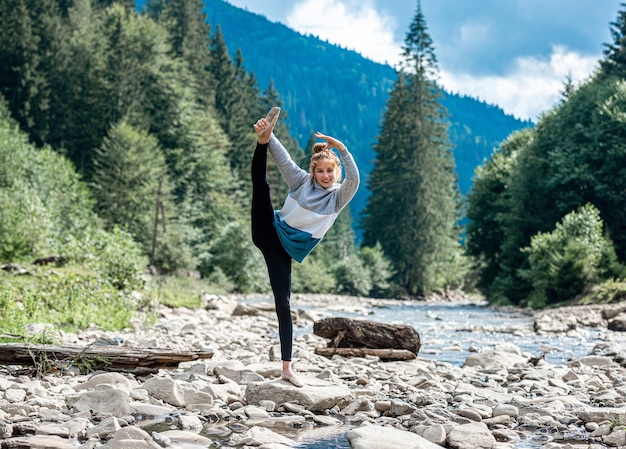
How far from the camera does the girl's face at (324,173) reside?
5.82 metres

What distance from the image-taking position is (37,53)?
139 ft

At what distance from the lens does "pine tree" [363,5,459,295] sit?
169ft

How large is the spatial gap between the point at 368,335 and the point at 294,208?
13.1ft

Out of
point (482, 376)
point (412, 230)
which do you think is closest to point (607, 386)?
point (482, 376)

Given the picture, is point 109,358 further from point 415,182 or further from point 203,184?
point 415,182

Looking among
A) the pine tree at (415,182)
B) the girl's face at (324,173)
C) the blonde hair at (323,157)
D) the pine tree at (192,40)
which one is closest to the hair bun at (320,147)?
the blonde hair at (323,157)

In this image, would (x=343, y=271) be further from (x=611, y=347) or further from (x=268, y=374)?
(x=268, y=374)

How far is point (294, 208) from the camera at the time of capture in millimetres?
5797

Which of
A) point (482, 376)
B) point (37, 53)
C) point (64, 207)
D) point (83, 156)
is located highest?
point (37, 53)

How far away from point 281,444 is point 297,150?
258 ft

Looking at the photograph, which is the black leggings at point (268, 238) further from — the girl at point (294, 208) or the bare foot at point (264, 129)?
the bare foot at point (264, 129)

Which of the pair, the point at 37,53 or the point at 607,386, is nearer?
the point at 607,386

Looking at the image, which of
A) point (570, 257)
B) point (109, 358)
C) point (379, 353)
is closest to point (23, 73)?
point (570, 257)

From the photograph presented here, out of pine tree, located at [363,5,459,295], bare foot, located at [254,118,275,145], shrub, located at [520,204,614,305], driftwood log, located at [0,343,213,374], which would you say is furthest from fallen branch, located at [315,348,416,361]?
pine tree, located at [363,5,459,295]
